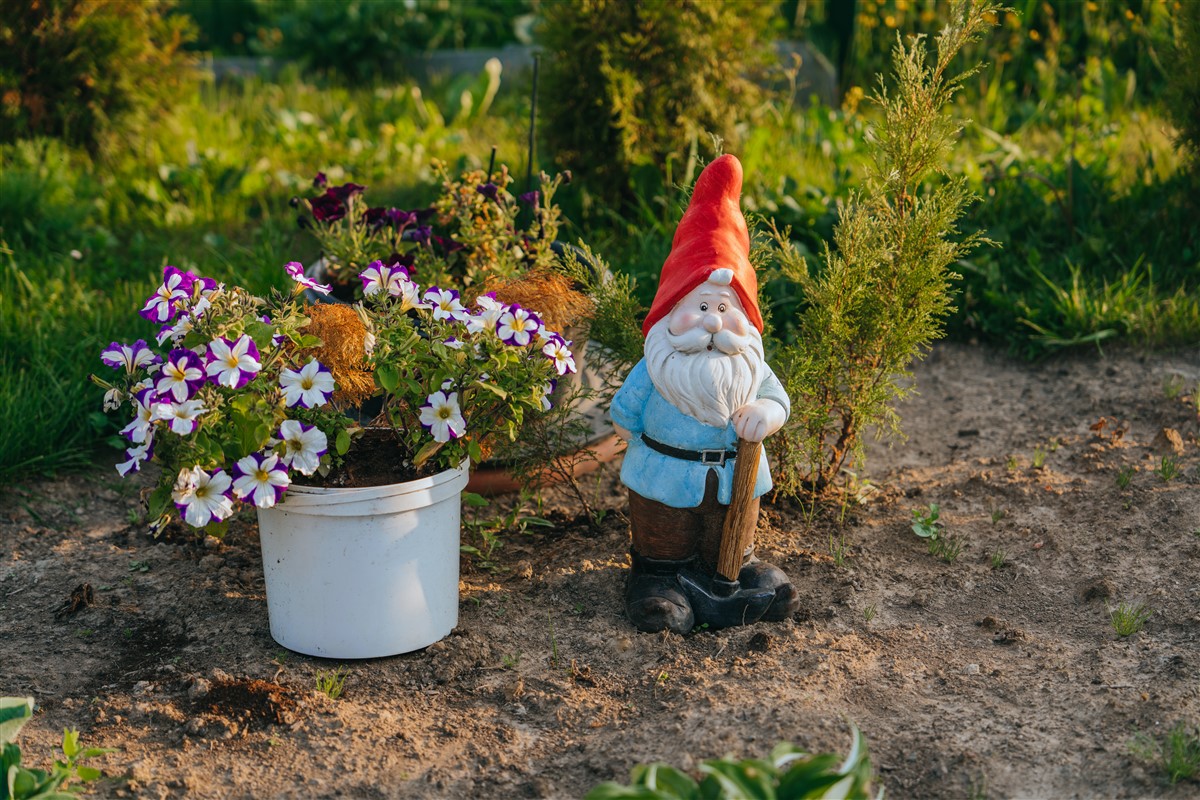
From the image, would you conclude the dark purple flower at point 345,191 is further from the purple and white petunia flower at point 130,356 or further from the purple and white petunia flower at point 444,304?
the purple and white petunia flower at point 130,356

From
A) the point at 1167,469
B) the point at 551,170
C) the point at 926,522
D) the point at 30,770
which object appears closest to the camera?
the point at 30,770

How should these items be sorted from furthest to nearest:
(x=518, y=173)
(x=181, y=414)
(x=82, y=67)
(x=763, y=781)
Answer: (x=82, y=67) → (x=518, y=173) → (x=181, y=414) → (x=763, y=781)

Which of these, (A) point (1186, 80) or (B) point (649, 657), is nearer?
(B) point (649, 657)

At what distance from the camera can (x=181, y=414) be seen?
2508mm

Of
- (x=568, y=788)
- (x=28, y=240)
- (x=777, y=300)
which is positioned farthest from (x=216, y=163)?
(x=568, y=788)

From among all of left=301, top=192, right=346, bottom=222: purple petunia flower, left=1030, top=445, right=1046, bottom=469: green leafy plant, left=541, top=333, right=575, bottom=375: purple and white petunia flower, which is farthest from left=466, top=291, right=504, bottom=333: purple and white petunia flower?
left=1030, top=445, right=1046, bottom=469: green leafy plant

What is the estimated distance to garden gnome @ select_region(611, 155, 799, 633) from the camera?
9.02 feet

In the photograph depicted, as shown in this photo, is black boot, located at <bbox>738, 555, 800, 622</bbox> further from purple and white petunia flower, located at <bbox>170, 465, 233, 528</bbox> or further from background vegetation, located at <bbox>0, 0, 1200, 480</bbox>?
purple and white petunia flower, located at <bbox>170, 465, 233, 528</bbox>

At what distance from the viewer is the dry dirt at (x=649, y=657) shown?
2457 mm

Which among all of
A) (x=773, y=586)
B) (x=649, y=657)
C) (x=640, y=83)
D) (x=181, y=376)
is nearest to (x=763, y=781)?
(x=649, y=657)

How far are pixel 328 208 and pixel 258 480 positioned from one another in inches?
54.8

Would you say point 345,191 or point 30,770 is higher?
point 345,191

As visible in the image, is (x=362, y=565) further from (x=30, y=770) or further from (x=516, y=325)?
(x=30, y=770)

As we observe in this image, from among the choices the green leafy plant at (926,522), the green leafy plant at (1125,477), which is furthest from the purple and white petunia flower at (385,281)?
the green leafy plant at (1125,477)
